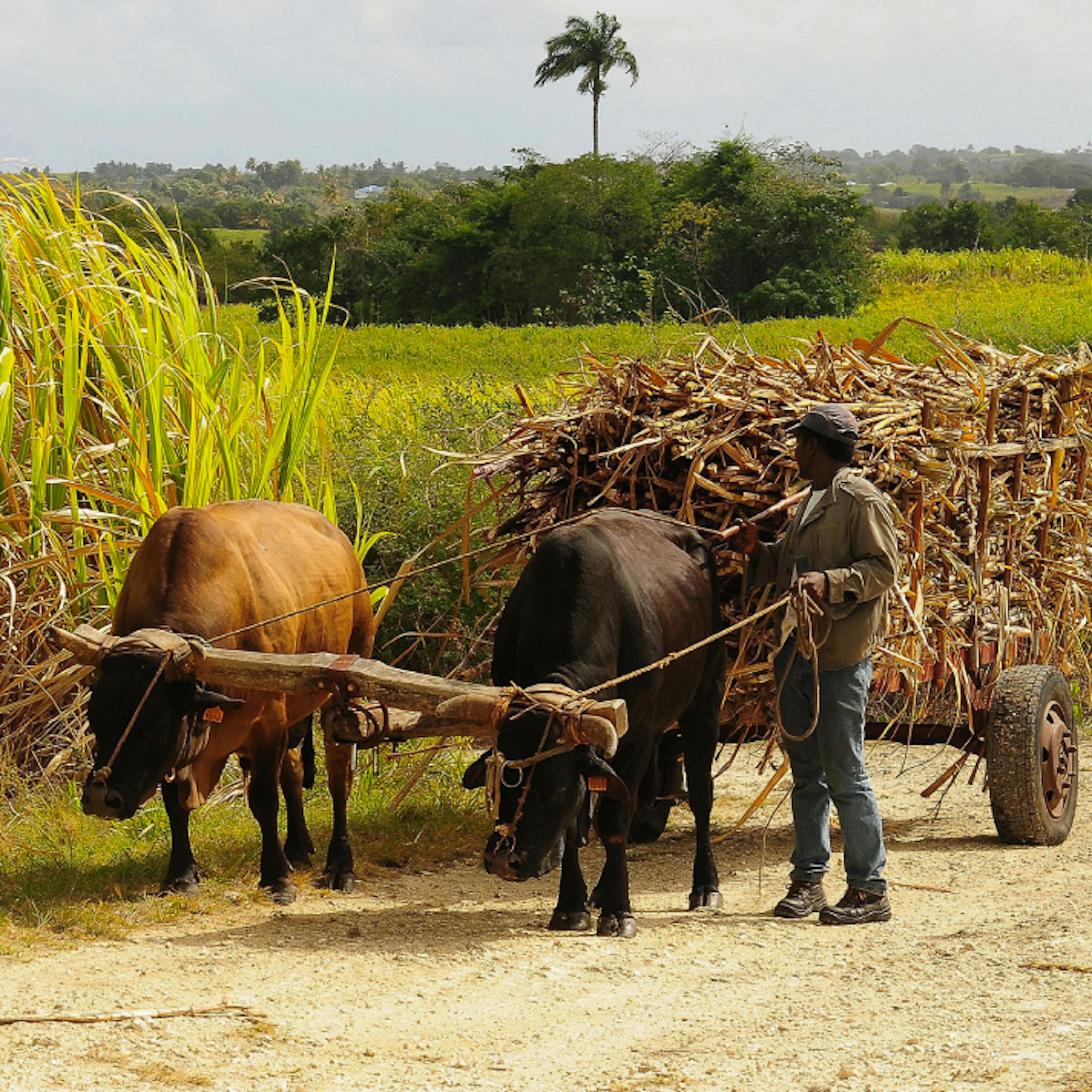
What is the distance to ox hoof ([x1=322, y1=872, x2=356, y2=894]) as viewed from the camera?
6.38 m

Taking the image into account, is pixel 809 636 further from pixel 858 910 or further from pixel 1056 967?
pixel 1056 967

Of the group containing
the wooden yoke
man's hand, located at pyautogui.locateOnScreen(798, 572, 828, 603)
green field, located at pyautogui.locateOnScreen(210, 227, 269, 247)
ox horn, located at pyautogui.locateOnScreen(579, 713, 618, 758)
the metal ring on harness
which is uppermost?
green field, located at pyautogui.locateOnScreen(210, 227, 269, 247)

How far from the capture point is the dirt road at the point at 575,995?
4.09 metres

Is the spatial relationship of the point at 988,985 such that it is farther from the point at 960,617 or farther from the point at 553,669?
the point at 960,617

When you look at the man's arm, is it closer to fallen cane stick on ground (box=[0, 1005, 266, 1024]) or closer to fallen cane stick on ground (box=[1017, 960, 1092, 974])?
fallen cane stick on ground (box=[1017, 960, 1092, 974])

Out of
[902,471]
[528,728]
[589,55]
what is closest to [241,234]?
[589,55]

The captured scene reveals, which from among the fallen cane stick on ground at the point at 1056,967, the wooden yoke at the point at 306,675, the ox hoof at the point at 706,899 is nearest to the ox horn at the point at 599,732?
the wooden yoke at the point at 306,675

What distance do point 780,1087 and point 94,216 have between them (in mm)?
6748

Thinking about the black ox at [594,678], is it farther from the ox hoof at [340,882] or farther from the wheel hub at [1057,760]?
the wheel hub at [1057,760]

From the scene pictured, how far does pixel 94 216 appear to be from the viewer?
8711 millimetres

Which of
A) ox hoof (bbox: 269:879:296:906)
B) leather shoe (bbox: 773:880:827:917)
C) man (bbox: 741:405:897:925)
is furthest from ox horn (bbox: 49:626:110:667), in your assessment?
leather shoe (bbox: 773:880:827:917)

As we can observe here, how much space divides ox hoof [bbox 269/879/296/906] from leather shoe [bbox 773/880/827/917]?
2.00 meters

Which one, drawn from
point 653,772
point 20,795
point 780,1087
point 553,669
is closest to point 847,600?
point 553,669

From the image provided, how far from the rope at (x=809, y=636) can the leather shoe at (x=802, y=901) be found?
0.62 metres
